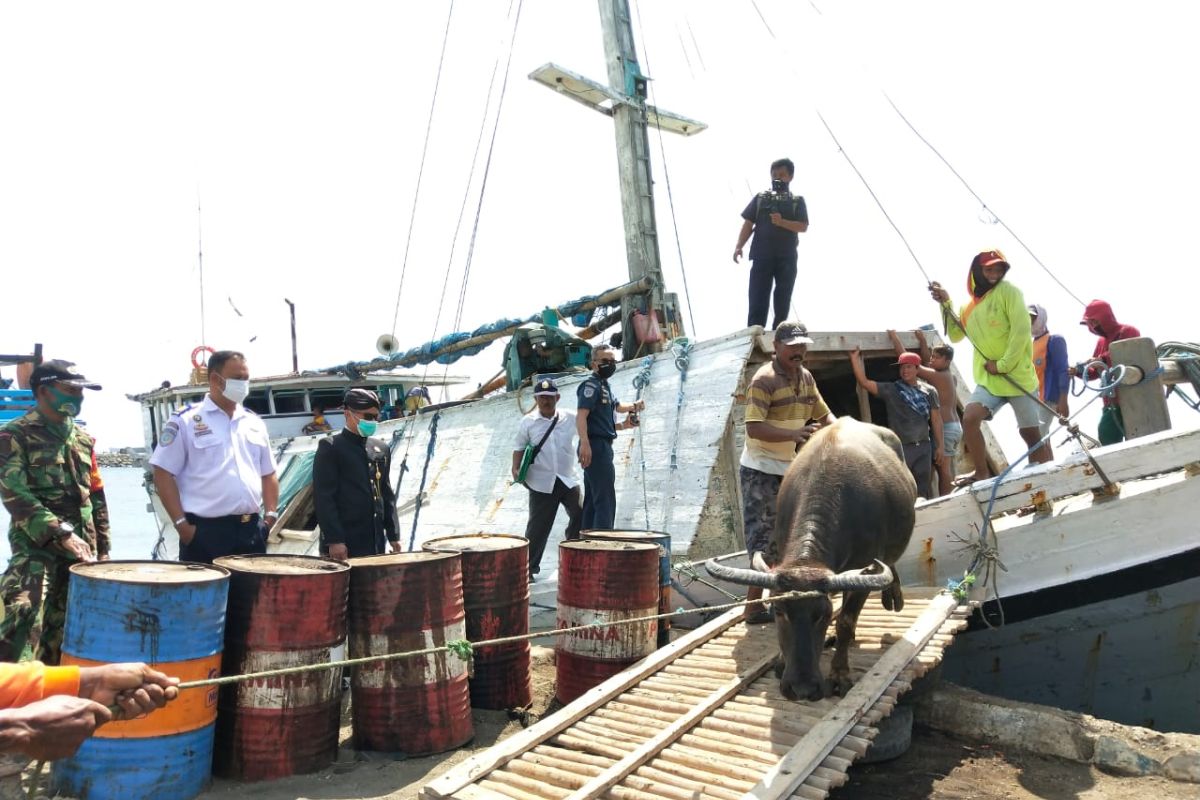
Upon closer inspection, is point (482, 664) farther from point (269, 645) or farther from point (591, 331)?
point (591, 331)

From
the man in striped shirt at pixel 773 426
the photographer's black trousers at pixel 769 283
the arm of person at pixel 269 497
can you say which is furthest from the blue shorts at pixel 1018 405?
the arm of person at pixel 269 497

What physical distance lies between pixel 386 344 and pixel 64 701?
14.1 metres

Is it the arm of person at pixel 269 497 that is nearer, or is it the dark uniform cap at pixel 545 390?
the arm of person at pixel 269 497

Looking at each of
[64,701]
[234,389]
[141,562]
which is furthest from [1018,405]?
[64,701]

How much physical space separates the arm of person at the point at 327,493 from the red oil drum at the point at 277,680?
154 centimetres

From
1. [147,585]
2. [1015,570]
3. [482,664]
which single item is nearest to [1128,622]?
[1015,570]

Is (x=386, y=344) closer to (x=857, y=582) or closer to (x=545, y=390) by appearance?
(x=545, y=390)

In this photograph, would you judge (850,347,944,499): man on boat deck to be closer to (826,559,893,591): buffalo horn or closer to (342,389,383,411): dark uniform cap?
(826,559,893,591): buffalo horn

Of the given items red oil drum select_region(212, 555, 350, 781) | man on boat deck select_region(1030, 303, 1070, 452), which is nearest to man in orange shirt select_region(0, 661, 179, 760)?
red oil drum select_region(212, 555, 350, 781)

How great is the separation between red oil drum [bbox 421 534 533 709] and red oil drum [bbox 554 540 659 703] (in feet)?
0.96

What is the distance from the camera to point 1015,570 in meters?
5.44

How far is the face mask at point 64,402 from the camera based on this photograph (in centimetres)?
488

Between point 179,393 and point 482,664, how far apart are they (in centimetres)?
1318

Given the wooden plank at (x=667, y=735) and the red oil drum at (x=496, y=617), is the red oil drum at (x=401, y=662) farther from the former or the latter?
the wooden plank at (x=667, y=735)
